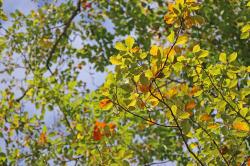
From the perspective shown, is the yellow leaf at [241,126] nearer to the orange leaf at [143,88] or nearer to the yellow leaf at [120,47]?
the orange leaf at [143,88]

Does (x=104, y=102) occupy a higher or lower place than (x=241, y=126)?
higher

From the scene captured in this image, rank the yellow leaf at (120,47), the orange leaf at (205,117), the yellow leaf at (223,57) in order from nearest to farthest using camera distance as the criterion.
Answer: the yellow leaf at (120,47)
the yellow leaf at (223,57)
the orange leaf at (205,117)

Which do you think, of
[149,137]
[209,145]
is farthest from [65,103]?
[209,145]

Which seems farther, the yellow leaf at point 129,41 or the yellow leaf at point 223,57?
the yellow leaf at point 223,57

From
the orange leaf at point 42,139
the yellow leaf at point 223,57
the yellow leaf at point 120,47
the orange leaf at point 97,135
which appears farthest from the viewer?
the orange leaf at point 42,139

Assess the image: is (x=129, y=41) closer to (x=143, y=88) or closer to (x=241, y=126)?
(x=143, y=88)

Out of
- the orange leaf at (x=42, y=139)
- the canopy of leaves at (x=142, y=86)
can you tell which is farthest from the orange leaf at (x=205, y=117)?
the orange leaf at (x=42, y=139)

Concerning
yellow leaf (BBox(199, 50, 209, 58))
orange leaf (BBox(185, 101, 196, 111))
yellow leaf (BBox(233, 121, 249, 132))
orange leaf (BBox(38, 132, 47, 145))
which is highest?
orange leaf (BBox(38, 132, 47, 145))

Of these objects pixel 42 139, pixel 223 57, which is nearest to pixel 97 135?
pixel 223 57

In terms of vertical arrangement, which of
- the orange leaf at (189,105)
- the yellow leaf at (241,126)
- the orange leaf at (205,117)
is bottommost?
the yellow leaf at (241,126)

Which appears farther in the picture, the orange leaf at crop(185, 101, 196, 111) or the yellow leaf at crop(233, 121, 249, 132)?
the orange leaf at crop(185, 101, 196, 111)

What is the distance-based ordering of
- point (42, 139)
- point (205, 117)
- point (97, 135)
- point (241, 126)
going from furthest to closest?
point (42, 139) → point (97, 135) → point (205, 117) → point (241, 126)

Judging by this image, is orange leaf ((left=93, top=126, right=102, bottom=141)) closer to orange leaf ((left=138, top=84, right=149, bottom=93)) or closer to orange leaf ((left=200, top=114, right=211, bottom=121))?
orange leaf ((left=200, top=114, right=211, bottom=121))

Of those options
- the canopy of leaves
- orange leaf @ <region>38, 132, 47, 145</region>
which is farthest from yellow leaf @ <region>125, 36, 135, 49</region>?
orange leaf @ <region>38, 132, 47, 145</region>
